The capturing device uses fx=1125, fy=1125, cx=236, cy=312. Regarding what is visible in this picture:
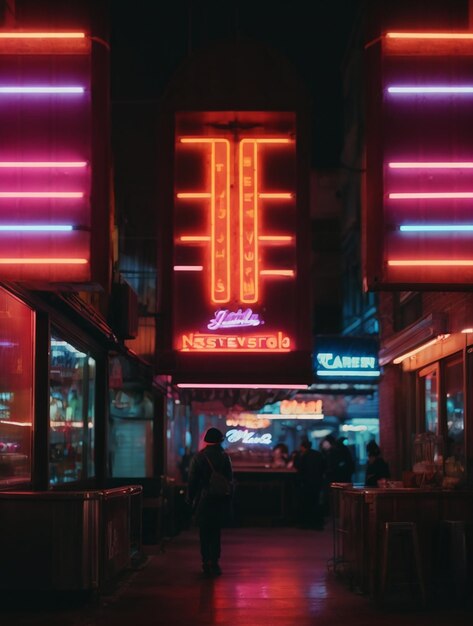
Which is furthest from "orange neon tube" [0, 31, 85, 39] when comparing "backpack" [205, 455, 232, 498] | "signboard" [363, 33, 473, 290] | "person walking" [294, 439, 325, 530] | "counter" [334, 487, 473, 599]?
"person walking" [294, 439, 325, 530]

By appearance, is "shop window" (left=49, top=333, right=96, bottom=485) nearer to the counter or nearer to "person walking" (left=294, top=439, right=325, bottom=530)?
the counter

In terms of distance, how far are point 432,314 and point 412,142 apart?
537cm

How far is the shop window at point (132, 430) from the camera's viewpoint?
23344mm

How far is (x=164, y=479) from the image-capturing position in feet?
60.2

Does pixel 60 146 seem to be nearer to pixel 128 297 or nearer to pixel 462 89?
pixel 462 89

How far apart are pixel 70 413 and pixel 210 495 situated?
2392 millimetres

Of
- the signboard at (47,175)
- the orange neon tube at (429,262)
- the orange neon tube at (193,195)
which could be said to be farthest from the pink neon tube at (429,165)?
the orange neon tube at (193,195)

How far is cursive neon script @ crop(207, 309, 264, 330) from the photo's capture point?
17219mm

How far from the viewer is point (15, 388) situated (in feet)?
40.0

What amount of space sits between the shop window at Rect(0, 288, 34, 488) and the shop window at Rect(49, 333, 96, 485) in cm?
85

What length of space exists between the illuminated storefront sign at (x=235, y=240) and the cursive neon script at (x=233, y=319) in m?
0.02

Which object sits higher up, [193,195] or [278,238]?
[193,195]

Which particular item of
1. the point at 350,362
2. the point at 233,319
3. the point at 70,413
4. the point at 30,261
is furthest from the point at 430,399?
the point at 30,261

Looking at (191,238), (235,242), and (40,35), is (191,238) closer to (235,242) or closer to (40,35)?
(235,242)
